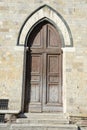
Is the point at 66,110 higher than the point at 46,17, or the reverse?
the point at 46,17

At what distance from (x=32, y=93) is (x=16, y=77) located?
30.9 inches

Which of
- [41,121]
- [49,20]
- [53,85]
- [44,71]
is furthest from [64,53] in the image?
[41,121]

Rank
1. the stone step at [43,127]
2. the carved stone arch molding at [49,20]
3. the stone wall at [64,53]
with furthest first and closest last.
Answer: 1. the carved stone arch molding at [49,20]
2. the stone wall at [64,53]
3. the stone step at [43,127]

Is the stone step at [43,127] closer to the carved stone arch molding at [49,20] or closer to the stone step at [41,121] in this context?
the stone step at [41,121]

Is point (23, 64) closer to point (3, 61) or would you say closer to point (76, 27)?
point (3, 61)

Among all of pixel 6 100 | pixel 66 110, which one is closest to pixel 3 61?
pixel 6 100

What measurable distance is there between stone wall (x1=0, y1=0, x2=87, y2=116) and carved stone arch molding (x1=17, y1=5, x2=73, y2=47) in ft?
0.42

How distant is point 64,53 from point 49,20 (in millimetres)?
1289

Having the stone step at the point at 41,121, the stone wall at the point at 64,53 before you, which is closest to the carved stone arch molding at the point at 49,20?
the stone wall at the point at 64,53

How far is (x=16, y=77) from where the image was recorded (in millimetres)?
7617

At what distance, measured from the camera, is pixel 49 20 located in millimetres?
8070

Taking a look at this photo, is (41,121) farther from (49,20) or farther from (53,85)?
(49,20)

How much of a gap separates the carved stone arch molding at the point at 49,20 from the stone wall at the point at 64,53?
0.13 metres

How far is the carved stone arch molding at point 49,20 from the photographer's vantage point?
788cm
